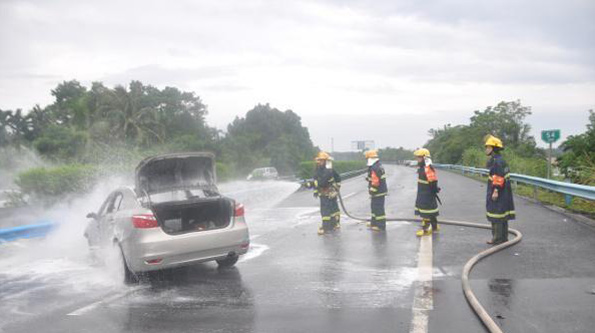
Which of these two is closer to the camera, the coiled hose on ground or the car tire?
the coiled hose on ground

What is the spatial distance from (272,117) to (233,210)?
89820 mm

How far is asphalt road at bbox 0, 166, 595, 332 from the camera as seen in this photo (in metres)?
4.88

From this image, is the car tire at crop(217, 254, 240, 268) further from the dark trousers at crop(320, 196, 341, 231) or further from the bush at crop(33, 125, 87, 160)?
the bush at crop(33, 125, 87, 160)

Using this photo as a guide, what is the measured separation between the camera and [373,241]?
9.13 meters

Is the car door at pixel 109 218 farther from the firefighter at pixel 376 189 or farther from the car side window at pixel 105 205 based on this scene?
the firefighter at pixel 376 189

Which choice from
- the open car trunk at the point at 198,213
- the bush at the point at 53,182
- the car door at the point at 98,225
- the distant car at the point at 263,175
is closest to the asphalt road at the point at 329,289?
the car door at the point at 98,225

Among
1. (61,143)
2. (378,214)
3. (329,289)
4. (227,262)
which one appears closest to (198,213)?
(227,262)

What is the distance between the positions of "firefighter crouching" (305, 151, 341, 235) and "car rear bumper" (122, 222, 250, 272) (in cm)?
377

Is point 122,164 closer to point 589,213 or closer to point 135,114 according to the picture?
point 589,213

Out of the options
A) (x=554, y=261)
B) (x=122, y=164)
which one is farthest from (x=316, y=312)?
(x=122, y=164)

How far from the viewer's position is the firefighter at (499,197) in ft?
27.0

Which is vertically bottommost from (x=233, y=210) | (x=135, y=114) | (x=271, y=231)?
(x=271, y=231)

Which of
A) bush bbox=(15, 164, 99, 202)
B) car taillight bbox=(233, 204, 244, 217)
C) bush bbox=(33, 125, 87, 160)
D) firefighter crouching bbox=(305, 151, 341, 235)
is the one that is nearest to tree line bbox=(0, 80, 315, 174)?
bush bbox=(33, 125, 87, 160)

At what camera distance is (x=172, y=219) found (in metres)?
7.73
